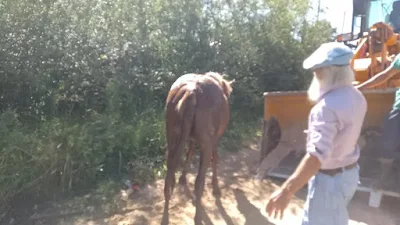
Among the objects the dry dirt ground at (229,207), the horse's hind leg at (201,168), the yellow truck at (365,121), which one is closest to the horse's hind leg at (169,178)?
the dry dirt ground at (229,207)

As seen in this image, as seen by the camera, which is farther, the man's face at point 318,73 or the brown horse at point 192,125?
the brown horse at point 192,125

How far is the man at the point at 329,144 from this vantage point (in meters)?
2.15

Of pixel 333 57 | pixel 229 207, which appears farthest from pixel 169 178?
pixel 333 57

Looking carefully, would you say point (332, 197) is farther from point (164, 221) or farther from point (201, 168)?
point (164, 221)

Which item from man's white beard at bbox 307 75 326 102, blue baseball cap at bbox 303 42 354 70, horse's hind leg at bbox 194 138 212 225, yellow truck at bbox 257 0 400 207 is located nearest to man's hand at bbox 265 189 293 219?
man's white beard at bbox 307 75 326 102

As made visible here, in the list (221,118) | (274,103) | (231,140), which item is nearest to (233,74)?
(231,140)

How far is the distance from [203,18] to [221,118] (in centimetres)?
362

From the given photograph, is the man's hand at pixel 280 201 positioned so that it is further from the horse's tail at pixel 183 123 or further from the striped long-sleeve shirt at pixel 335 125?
the horse's tail at pixel 183 123

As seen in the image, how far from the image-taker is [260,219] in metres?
4.25

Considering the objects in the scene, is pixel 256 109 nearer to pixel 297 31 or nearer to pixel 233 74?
pixel 233 74

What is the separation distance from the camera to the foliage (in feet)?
16.3

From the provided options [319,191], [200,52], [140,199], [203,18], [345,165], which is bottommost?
[140,199]

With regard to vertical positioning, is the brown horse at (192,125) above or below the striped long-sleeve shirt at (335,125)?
below

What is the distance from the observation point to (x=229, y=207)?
4.55 meters
